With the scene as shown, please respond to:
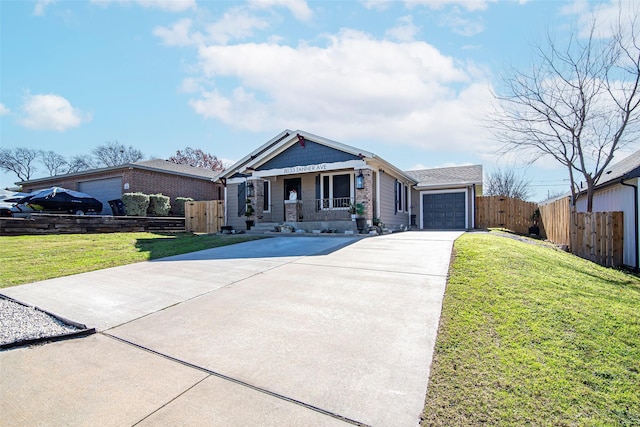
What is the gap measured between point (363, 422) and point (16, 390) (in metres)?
2.76

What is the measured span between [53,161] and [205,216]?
119 feet

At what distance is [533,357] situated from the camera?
2824 millimetres

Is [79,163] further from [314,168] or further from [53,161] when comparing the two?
[314,168]

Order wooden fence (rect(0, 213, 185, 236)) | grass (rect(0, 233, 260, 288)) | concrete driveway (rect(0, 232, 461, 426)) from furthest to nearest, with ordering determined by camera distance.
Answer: wooden fence (rect(0, 213, 185, 236)), grass (rect(0, 233, 260, 288)), concrete driveway (rect(0, 232, 461, 426))

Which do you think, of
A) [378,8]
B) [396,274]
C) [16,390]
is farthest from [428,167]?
[16,390]

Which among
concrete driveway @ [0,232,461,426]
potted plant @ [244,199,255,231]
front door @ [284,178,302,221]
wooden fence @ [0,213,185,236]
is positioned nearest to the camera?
concrete driveway @ [0,232,461,426]

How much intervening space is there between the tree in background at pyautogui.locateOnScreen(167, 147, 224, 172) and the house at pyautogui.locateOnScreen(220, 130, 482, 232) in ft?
86.9

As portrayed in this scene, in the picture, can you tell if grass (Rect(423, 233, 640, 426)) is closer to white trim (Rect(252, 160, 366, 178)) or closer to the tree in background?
white trim (Rect(252, 160, 366, 178))

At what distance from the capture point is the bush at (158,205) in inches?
762

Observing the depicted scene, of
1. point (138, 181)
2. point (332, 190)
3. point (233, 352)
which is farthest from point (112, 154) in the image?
point (233, 352)

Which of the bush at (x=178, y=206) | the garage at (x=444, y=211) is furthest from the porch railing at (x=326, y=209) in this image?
the bush at (x=178, y=206)

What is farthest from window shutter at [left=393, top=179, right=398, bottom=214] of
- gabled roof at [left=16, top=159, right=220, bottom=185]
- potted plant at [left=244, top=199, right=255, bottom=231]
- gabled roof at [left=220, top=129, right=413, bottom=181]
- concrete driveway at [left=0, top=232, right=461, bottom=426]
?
concrete driveway at [left=0, top=232, right=461, bottom=426]

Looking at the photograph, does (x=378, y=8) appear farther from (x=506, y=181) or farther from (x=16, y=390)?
(x=506, y=181)

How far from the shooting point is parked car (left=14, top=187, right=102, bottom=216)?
1645 cm
